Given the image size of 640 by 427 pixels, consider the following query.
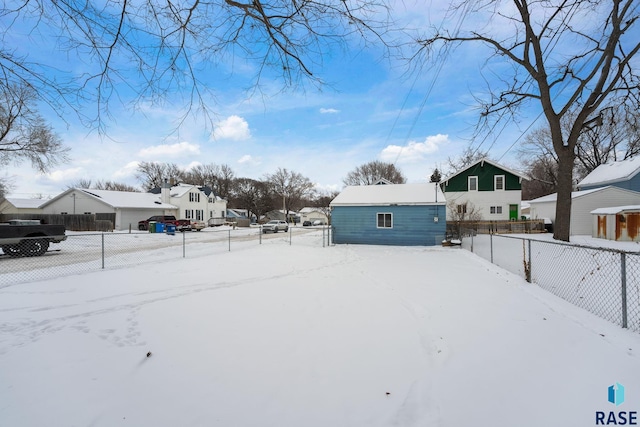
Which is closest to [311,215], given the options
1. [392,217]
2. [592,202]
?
[392,217]

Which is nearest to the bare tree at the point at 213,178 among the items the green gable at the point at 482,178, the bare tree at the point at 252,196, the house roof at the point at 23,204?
the bare tree at the point at 252,196

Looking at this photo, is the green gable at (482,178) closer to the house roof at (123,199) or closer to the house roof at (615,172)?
the house roof at (615,172)

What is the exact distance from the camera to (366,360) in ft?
10.4

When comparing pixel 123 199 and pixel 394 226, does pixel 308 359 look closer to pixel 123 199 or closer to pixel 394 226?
pixel 394 226

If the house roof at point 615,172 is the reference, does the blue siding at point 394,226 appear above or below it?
below

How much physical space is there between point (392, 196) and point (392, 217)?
147cm

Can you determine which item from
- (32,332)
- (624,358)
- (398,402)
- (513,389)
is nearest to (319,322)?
(398,402)

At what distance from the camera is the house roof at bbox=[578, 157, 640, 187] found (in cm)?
2205

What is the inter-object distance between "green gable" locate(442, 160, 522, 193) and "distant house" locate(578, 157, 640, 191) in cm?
614

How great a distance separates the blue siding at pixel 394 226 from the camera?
53.7 ft

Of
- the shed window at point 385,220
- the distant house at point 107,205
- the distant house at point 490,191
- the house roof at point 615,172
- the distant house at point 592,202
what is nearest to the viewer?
the shed window at point 385,220

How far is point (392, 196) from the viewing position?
58.2 feet

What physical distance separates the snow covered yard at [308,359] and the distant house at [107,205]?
94.5 feet

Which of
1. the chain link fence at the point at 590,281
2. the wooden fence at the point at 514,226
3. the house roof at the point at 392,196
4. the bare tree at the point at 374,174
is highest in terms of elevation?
the bare tree at the point at 374,174
